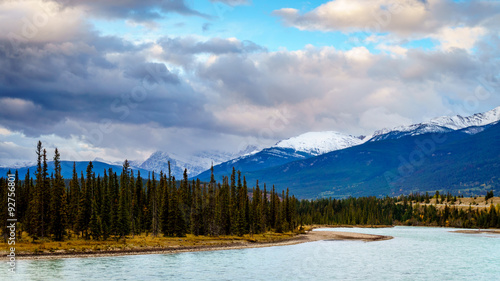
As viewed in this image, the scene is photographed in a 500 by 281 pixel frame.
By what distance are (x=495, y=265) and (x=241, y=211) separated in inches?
2809

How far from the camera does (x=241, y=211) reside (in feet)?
467

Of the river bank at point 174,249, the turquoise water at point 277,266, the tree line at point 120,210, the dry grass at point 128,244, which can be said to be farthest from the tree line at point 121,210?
the turquoise water at point 277,266

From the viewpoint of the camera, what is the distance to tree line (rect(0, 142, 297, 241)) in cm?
10831

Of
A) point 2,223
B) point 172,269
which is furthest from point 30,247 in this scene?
point 172,269

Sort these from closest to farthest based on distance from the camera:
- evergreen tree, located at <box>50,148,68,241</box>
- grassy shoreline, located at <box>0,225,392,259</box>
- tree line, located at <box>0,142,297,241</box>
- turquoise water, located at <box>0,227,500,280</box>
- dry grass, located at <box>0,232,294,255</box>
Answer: turquoise water, located at <box>0,227,500,280</box> → grassy shoreline, located at <box>0,225,392,259</box> → dry grass, located at <box>0,232,294,255</box> → evergreen tree, located at <box>50,148,68,241</box> → tree line, located at <box>0,142,297,241</box>

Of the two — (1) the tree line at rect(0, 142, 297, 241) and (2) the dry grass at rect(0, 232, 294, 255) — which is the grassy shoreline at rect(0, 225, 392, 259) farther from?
(1) the tree line at rect(0, 142, 297, 241)

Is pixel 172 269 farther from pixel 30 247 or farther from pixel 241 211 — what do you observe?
pixel 241 211

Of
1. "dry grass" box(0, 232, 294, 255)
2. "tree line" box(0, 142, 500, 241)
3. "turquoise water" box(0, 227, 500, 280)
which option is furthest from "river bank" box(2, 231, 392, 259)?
"tree line" box(0, 142, 500, 241)

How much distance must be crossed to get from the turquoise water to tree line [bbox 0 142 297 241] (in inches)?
820

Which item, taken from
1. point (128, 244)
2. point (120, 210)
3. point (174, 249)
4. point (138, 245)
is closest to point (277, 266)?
point (174, 249)

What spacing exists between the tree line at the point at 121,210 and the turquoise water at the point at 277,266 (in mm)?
20834

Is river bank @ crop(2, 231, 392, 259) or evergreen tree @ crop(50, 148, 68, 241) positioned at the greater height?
evergreen tree @ crop(50, 148, 68, 241)

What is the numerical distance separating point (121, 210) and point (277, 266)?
51270mm

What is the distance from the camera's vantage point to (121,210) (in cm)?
12181
